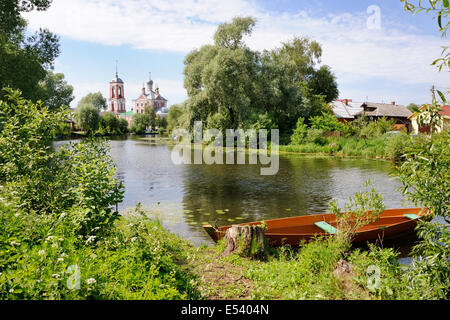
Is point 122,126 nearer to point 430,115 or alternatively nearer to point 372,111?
point 372,111

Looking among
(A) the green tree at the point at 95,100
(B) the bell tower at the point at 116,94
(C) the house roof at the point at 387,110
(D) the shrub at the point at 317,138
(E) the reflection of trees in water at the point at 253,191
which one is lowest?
(E) the reflection of trees in water at the point at 253,191

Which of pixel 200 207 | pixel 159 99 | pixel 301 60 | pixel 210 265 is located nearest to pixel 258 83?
pixel 301 60

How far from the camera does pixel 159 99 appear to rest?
143 m

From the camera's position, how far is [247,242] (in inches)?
273

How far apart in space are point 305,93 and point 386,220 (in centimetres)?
3711

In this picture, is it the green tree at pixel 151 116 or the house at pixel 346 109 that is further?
the green tree at pixel 151 116

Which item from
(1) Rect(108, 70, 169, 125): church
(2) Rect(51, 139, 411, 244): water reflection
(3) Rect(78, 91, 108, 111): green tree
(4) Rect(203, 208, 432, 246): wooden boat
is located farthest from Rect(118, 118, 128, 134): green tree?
(4) Rect(203, 208, 432, 246): wooden boat

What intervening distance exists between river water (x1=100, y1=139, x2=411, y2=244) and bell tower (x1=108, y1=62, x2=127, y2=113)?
116 metres

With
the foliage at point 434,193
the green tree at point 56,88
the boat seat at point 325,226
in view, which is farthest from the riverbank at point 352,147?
the green tree at point 56,88

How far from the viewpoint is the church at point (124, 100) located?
134125 millimetres

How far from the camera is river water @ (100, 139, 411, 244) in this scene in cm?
1145

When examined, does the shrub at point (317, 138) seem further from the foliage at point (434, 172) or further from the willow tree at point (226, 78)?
the foliage at point (434, 172)

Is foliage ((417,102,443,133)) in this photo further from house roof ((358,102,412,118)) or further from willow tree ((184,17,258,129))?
house roof ((358,102,412,118))
